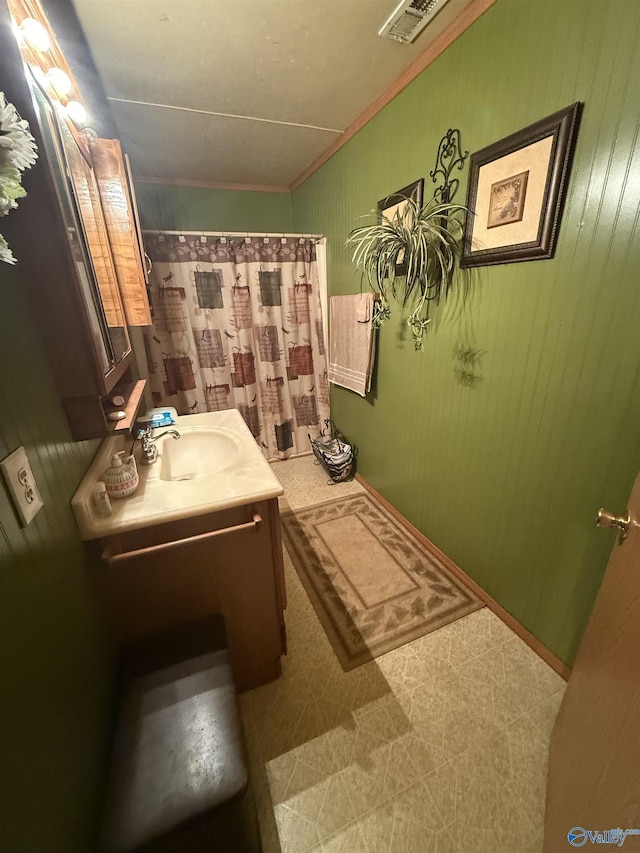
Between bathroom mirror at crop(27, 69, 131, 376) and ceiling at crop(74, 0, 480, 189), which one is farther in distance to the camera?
ceiling at crop(74, 0, 480, 189)

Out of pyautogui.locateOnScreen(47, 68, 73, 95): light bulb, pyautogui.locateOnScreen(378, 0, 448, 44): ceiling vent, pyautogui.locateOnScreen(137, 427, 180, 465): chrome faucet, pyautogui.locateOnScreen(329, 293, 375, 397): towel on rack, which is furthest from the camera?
pyautogui.locateOnScreen(329, 293, 375, 397): towel on rack

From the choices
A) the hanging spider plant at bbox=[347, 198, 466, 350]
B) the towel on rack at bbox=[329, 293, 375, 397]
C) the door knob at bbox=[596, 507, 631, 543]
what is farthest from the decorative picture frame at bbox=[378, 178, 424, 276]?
the door knob at bbox=[596, 507, 631, 543]

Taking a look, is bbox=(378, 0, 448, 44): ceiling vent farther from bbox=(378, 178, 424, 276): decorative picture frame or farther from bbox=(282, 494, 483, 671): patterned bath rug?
bbox=(282, 494, 483, 671): patterned bath rug

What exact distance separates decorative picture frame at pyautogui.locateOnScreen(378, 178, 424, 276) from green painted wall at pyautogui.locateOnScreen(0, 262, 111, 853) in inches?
63.8

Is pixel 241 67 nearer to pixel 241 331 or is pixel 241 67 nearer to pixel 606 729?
pixel 241 331

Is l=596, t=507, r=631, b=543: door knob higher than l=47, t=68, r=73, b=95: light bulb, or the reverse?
l=47, t=68, r=73, b=95: light bulb

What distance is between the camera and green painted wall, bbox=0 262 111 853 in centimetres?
53

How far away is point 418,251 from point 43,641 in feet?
5.79

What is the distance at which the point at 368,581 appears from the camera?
5.90 ft

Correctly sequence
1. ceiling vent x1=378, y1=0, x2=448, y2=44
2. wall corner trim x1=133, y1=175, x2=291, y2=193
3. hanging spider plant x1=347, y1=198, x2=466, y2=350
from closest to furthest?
1. ceiling vent x1=378, y1=0, x2=448, y2=44
2. hanging spider plant x1=347, y1=198, x2=466, y2=350
3. wall corner trim x1=133, y1=175, x2=291, y2=193

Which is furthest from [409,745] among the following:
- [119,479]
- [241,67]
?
[241,67]

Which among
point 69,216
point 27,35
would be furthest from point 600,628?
point 27,35

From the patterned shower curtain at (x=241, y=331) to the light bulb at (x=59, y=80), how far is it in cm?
137

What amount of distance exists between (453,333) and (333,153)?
1602 mm
